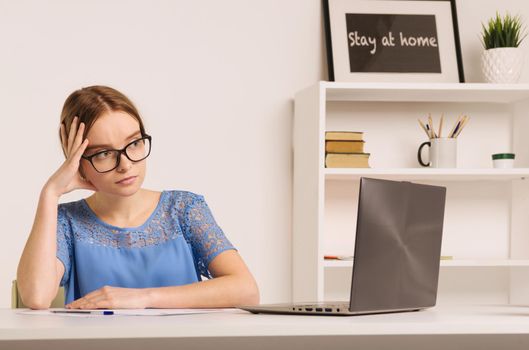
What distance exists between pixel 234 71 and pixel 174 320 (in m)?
2.47

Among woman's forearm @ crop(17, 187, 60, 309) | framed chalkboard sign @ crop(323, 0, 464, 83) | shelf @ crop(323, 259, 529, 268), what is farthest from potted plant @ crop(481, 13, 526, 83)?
woman's forearm @ crop(17, 187, 60, 309)

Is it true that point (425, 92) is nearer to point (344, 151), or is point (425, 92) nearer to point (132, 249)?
point (344, 151)

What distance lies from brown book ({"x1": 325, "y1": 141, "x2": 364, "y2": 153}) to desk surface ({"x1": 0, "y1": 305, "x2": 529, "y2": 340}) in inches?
83.3

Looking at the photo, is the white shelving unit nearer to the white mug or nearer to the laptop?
the white mug

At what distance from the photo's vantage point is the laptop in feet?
4.40

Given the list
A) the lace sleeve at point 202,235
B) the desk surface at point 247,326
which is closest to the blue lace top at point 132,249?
the lace sleeve at point 202,235

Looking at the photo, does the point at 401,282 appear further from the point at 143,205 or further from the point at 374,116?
the point at 374,116

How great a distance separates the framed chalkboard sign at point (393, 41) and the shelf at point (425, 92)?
0.08 m

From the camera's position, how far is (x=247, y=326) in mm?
1159

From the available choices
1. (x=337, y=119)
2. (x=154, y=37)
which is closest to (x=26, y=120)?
(x=154, y=37)

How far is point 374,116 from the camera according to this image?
3.71 meters

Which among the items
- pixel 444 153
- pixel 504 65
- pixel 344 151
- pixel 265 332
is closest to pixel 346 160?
pixel 344 151

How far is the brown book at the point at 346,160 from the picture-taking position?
3.39 metres

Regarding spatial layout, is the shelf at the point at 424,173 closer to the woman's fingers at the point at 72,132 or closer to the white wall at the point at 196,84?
the white wall at the point at 196,84
